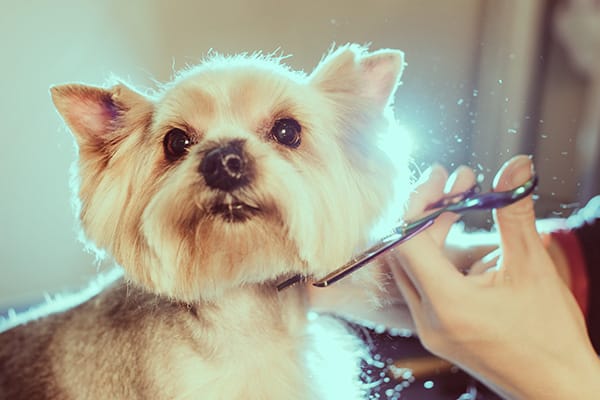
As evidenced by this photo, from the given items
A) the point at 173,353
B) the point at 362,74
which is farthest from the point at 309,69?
the point at 173,353

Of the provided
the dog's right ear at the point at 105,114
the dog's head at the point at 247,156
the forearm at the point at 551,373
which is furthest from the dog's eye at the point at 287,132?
the forearm at the point at 551,373

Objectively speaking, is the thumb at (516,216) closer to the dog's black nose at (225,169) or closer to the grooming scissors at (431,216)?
the grooming scissors at (431,216)

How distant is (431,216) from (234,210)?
0.62ft

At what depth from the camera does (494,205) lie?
59cm

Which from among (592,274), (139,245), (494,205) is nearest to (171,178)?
(139,245)

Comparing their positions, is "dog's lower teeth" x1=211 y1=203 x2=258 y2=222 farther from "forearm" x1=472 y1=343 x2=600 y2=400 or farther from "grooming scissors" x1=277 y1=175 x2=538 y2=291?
"forearm" x1=472 y1=343 x2=600 y2=400

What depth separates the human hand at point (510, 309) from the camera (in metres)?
0.59

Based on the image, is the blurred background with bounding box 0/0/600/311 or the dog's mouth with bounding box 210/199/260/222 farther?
the blurred background with bounding box 0/0/600/311

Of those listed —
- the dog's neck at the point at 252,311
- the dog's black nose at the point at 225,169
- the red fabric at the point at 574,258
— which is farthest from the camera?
the red fabric at the point at 574,258

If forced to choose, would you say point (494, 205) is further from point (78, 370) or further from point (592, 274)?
point (78, 370)

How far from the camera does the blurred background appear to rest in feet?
2.05

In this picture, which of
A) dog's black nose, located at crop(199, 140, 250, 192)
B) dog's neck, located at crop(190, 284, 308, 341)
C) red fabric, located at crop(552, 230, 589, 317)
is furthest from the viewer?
red fabric, located at crop(552, 230, 589, 317)

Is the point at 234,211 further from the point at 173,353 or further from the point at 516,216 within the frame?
the point at 516,216

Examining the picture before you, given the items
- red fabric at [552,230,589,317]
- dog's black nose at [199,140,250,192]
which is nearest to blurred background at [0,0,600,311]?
red fabric at [552,230,589,317]
